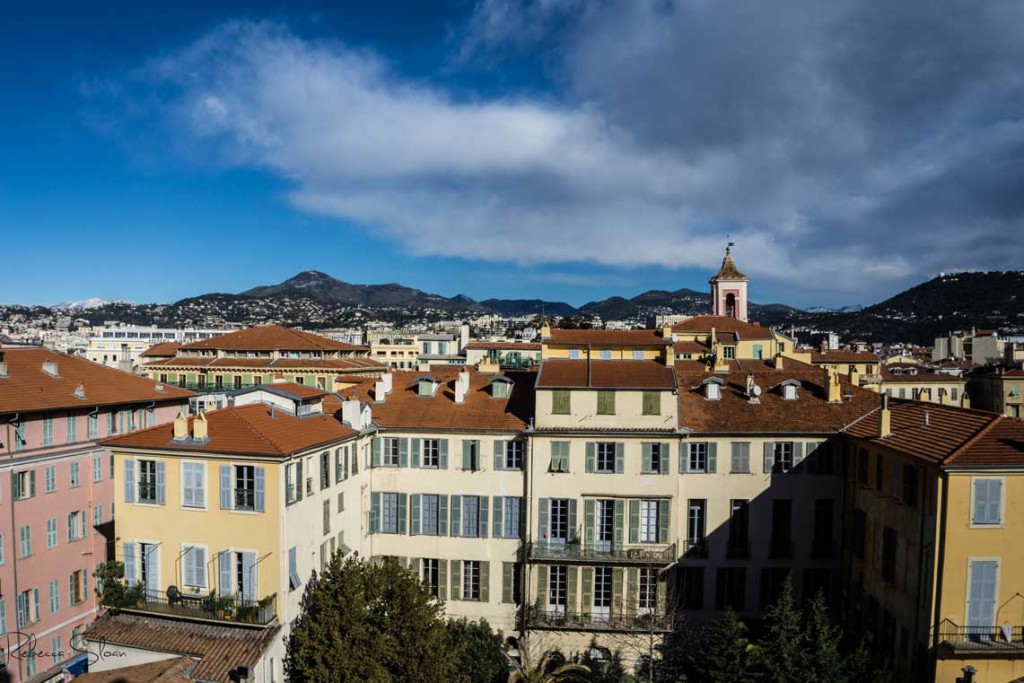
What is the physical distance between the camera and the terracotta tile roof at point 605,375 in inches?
1251

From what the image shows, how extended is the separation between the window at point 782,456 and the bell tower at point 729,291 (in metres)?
76.3

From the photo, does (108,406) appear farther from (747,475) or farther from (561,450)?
(747,475)

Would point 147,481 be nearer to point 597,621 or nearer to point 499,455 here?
point 499,455

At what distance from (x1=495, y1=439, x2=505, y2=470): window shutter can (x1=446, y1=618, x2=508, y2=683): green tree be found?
25.3ft

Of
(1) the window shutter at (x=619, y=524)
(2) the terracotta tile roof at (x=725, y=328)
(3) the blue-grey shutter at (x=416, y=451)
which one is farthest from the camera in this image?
(2) the terracotta tile roof at (x=725, y=328)

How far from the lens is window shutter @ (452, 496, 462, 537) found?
33406 millimetres

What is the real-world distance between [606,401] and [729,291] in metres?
81.2

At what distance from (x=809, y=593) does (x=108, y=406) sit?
127 ft

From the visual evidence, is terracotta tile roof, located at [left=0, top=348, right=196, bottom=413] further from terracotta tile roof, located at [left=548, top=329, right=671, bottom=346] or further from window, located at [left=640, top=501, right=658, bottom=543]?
terracotta tile roof, located at [left=548, top=329, right=671, bottom=346]

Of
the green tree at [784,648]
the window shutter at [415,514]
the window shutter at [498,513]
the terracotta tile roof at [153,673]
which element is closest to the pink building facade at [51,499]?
the terracotta tile roof at [153,673]

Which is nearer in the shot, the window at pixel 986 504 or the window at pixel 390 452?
the window at pixel 986 504

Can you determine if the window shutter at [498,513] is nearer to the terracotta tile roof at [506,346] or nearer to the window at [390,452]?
the window at [390,452]

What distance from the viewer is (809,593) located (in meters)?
31.9

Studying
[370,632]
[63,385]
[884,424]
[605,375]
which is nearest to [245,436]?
[370,632]
